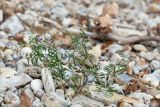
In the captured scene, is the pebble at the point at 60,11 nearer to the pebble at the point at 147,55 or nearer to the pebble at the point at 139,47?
the pebble at the point at 139,47

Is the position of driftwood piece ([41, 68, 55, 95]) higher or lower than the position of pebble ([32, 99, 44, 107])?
higher

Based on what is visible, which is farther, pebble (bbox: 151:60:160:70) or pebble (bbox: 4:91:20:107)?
pebble (bbox: 151:60:160:70)

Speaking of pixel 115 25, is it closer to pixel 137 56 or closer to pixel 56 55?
pixel 137 56

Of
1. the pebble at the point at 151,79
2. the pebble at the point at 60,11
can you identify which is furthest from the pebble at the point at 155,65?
the pebble at the point at 60,11

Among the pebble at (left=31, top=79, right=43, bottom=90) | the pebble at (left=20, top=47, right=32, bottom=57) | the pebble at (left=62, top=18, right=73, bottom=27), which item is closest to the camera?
the pebble at (left=31, top=79, right=43, bottom=90)

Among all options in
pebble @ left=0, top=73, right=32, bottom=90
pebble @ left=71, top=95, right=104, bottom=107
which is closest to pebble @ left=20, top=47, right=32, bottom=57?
pebble @ left=0, top=73, right=32, bottom=90

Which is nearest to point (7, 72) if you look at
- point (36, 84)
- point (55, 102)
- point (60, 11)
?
point (36, 84)

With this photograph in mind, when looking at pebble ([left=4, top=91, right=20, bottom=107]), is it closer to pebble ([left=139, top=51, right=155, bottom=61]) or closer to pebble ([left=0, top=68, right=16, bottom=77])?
pebble ([left=0, top=68, right=16, bottom=77])
